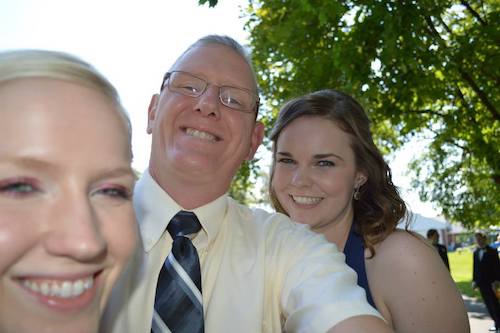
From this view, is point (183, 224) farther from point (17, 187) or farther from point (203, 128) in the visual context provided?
point (17, 187)

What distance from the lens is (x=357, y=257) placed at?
9.63 ft

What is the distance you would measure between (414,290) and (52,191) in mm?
2233

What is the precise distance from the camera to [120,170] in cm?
108

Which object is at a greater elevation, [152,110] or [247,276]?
[152,110]

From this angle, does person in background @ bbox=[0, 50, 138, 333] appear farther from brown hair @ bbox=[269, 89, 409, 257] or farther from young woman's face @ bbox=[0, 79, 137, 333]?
brown hair @ bbox=[269, 89, 409, 257]

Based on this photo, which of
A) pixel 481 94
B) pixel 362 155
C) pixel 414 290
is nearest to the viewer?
pixel 414 290

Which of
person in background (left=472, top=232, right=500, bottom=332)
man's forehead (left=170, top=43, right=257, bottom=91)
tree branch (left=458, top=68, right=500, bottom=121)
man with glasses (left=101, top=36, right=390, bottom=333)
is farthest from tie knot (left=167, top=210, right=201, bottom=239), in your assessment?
person in background (left=472, top=232, right=500, bottom=332)

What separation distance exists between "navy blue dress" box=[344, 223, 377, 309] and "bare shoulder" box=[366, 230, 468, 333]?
1.5 inches

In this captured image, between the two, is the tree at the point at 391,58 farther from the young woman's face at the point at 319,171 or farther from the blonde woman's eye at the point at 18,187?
the blonde woman's eye at the point at 18,187

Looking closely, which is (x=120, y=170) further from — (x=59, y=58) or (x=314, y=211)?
(x=314, y=211)

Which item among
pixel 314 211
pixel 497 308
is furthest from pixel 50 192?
pixel 497 308

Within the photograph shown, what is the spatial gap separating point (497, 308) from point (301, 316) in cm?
1084

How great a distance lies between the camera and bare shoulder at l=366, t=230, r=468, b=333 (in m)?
2.60

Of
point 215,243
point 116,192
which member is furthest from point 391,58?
point 116,192
